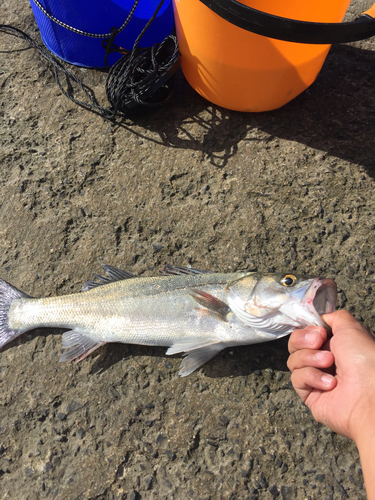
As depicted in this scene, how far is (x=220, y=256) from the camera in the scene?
3041 mm

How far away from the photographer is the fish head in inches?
88.0

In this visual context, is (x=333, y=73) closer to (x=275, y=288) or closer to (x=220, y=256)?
(x=220, y=256)

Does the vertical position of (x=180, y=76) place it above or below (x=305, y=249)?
above

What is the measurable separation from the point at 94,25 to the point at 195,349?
364 cm

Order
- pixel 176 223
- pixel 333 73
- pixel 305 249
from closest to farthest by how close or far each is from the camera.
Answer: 1. pixel 305 249
2. pixel 176 223
3. pixel 333 73

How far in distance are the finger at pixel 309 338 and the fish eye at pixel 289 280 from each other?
0.32 m

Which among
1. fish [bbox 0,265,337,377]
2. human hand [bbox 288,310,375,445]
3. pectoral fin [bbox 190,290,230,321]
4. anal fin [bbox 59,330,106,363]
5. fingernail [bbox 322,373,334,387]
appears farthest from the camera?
anal fin [bbox 59,330,106,363]

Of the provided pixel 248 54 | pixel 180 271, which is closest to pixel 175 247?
pixel 180 271

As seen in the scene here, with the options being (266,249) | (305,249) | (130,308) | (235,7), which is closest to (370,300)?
(305,249)

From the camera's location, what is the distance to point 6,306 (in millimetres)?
2832

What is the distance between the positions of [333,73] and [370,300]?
2.85m

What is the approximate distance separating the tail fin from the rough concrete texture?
114 millimetres

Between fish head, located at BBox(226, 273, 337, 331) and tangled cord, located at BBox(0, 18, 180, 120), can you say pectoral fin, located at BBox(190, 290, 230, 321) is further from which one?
tangled cord, located at BBox(0, 18, 180, 120)

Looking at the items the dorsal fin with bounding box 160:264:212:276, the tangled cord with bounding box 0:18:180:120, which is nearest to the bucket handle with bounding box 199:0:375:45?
the tangled cord with bounding box 0:18:180:120
